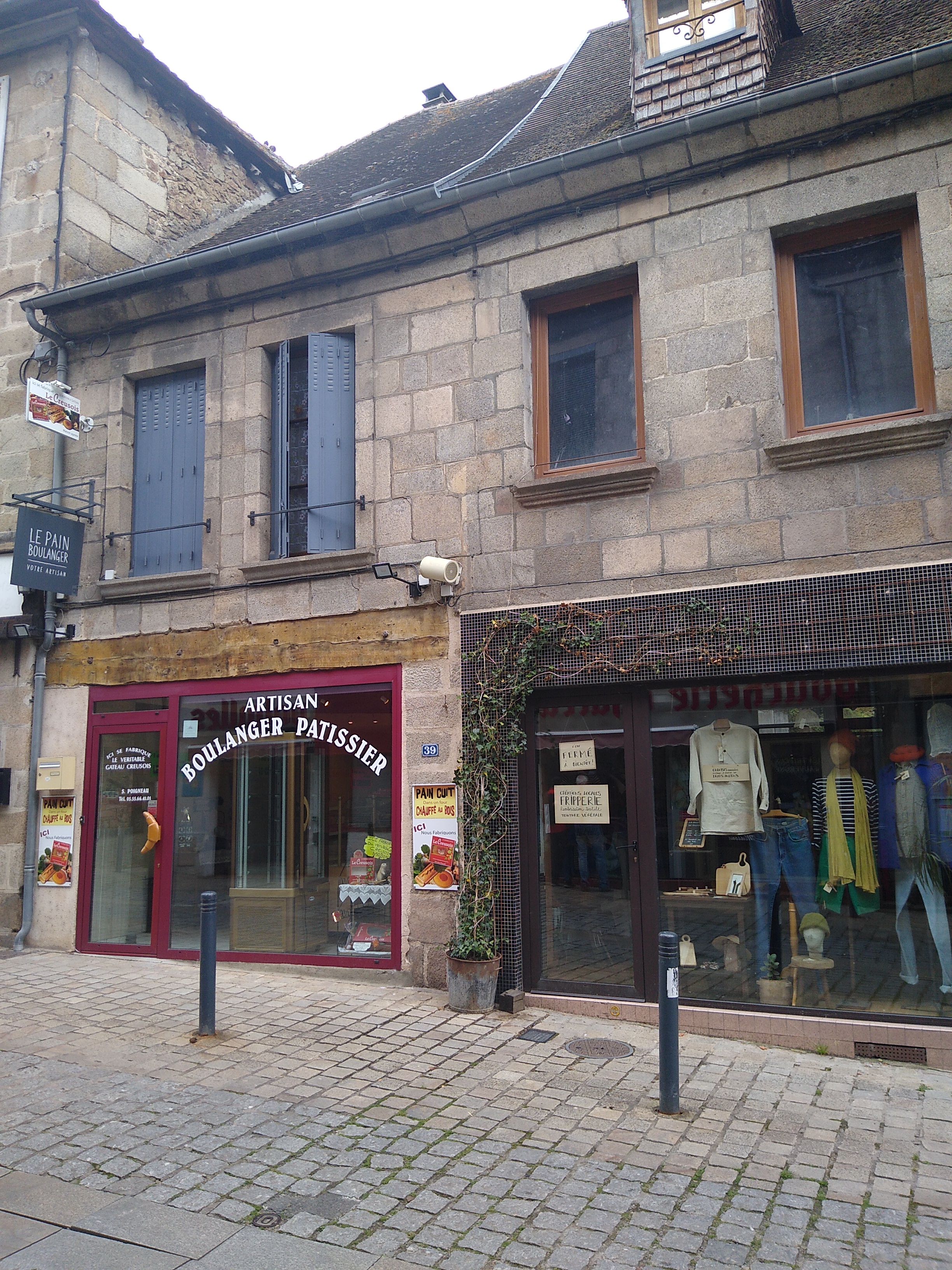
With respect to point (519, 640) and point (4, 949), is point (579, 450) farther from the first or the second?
point (4, 949)

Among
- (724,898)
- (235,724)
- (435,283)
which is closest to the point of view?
(724,898)

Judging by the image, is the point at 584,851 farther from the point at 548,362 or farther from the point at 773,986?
the point at 548,362

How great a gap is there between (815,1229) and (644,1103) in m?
1.50

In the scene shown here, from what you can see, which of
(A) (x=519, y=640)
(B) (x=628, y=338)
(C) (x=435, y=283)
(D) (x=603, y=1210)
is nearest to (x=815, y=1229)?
(D) (x=603, y=1210)

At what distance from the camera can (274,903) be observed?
8.82 meters

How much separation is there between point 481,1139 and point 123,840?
595 cm

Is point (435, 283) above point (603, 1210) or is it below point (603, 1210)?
above

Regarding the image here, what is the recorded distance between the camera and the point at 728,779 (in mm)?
7113

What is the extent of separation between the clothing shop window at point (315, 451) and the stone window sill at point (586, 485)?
1793 mm

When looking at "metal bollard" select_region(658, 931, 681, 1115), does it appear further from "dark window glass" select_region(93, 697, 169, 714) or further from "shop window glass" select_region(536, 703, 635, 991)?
"dark window glass" select_region(93, 697, 169, 714)

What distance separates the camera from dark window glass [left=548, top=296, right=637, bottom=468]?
7812mm

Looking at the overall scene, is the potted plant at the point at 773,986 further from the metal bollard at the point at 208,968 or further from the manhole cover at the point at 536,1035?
the metal bollard at the point at 208,968

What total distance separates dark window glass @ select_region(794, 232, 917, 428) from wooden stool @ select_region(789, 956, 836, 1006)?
3.79 metres

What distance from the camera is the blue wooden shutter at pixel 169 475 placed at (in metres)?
9.65
